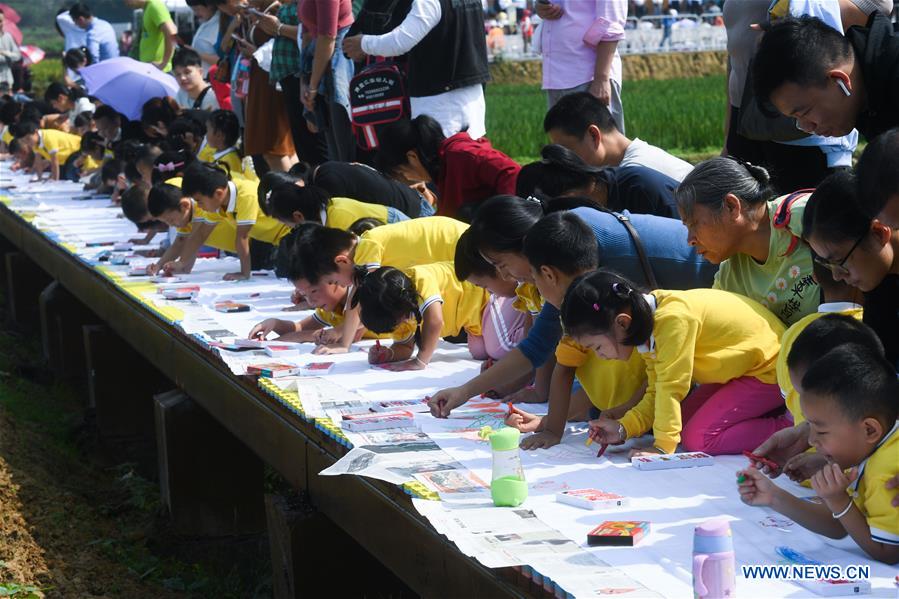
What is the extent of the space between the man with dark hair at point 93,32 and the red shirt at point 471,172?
10.6 meters

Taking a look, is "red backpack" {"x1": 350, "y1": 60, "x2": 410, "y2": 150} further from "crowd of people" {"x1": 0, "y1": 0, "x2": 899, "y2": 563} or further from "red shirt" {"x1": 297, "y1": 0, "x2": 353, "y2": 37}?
"red shirt" {"x1": 297, "y1": 0, "x2": 353, "y2": 37}

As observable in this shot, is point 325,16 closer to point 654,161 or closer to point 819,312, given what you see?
point 654,161

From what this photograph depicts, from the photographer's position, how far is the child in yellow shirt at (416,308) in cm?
462

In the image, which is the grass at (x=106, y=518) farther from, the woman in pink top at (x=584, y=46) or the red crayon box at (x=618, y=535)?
the woman in pink top at (x=584, y=46)

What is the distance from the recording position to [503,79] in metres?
35.0

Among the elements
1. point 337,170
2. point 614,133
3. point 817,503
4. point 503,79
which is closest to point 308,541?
point 817,503

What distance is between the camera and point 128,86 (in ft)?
36.2

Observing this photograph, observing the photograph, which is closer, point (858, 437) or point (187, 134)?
point (858, 437)

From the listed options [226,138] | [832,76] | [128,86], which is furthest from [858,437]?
[128,86]

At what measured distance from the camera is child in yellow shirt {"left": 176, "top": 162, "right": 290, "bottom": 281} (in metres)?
6.97

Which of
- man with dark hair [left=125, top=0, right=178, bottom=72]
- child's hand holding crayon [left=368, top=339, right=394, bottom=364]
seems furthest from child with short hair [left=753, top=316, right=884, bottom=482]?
man with dark hair [left=125, top=0, right=178, bottom=72]

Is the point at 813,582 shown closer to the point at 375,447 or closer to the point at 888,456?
the point at 888,456

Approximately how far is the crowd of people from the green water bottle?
406 mm

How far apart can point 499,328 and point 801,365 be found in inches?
73.7
